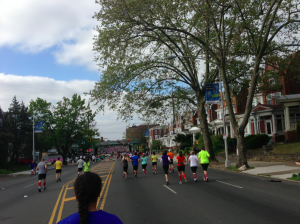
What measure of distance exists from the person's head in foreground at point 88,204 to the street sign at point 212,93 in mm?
19699

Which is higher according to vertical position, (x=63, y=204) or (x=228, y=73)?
(x=228, y=73)

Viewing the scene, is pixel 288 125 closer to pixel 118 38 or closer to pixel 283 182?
pixel 283 182

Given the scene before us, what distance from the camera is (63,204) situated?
10.0m

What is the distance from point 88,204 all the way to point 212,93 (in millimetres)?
20053

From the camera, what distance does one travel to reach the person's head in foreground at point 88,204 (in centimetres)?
253

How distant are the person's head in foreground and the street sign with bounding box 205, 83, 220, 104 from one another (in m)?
19.7

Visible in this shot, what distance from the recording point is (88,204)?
8.67ft

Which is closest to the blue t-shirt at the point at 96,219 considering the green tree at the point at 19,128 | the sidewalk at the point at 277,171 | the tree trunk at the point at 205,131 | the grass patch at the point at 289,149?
the sidewalk at the point at 277,171

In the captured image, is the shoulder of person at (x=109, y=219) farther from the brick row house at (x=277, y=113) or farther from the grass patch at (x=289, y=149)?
the brick row house at (x=277, y=113)

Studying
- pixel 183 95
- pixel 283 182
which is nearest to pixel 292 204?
pixel 283 182

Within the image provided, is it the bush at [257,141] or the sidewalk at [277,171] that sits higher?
the bush at [257,141]

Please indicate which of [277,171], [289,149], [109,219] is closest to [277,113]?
[289,149]

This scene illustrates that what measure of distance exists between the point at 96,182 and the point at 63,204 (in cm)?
828

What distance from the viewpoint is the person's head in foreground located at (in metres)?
2.53
